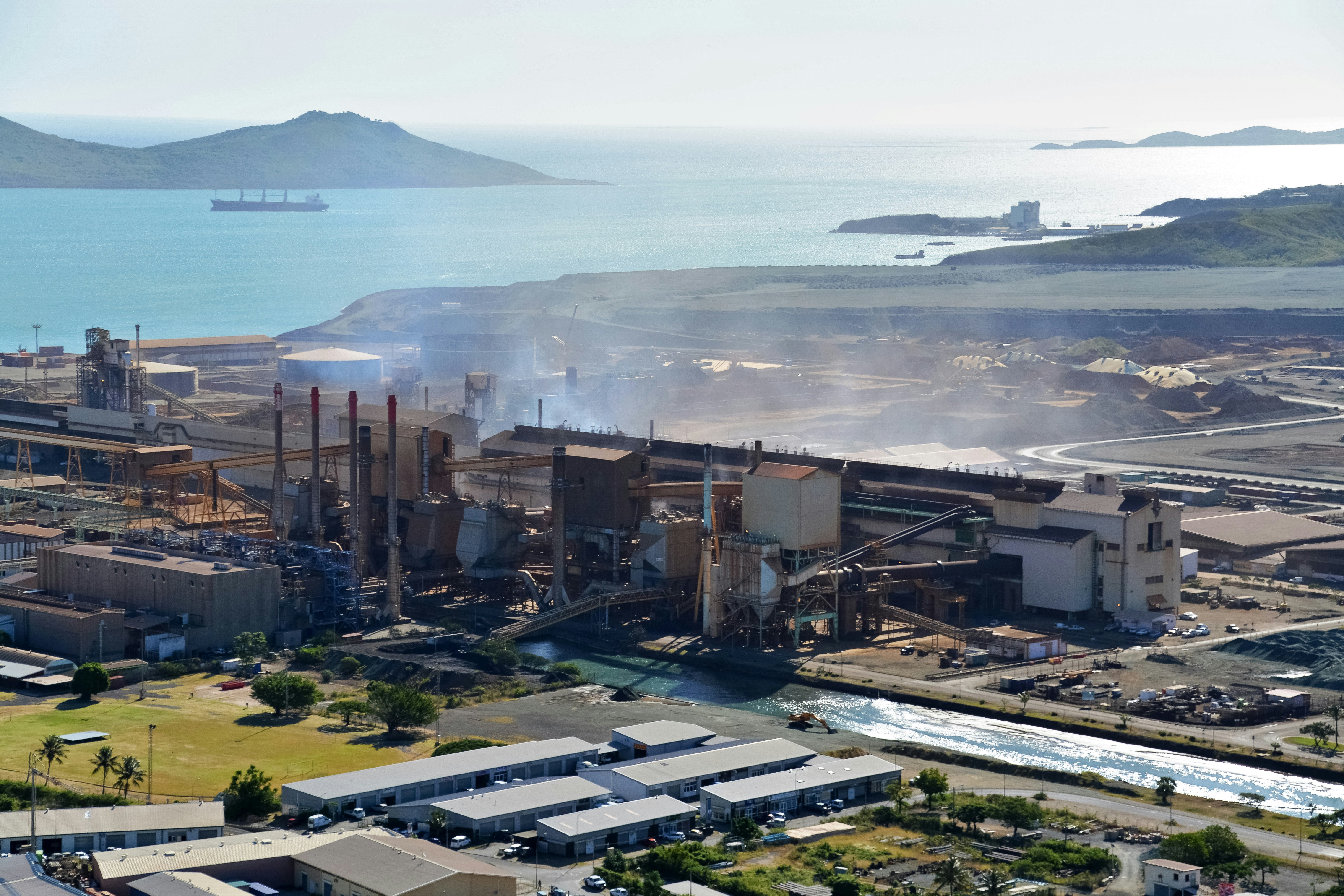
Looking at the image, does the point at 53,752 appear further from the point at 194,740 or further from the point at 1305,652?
the point at 1305,652

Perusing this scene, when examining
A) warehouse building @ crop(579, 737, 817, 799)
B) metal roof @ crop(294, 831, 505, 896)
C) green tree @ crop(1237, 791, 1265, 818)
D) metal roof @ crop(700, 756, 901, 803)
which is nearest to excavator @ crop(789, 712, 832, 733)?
warehouse building @ crop(579, 737, 817, 799)

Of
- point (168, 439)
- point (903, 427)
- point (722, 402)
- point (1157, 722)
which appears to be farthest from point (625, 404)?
point (1157, 722)

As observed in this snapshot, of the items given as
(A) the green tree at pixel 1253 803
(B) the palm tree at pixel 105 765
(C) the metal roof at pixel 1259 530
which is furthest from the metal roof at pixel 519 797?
(C) the metal roof at pixel 1259 530

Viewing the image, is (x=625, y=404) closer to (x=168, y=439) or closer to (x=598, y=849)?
(x=168, y=439)

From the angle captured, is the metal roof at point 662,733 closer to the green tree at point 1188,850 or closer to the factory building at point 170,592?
the green tree at point 1188,850

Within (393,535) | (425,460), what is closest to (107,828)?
(393,535)

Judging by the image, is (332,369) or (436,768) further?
(332,369)
